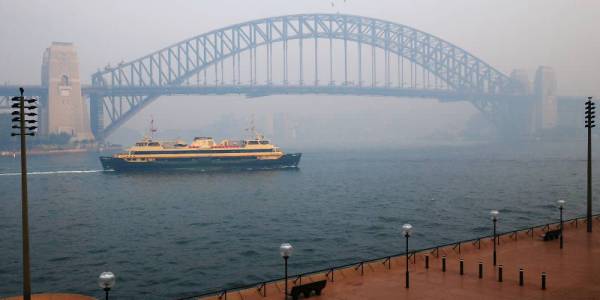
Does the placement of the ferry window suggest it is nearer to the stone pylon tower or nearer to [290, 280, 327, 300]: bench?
the stone pylon tower

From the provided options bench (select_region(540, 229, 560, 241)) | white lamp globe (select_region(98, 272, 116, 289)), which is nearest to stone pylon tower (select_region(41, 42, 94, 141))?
bench (select_region(540, 229, 560, 241))

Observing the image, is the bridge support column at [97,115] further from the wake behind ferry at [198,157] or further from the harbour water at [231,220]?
the harbour water at [231,220]

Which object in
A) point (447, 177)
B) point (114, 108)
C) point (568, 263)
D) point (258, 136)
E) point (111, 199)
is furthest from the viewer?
point (114, 108)

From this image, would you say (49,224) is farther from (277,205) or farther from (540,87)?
(540,87)

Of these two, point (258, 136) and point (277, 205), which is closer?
point (277, 205)

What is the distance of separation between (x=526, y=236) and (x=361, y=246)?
8599 millimetres

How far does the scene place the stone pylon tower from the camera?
394ft

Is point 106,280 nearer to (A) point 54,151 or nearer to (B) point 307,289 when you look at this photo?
(B) point 307,289

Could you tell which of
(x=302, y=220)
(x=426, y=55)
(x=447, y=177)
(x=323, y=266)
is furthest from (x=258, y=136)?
(x=426, y=55)

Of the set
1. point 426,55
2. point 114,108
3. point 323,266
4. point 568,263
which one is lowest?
point 323,266

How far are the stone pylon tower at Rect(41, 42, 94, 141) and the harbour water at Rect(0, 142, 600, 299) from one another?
57470 millimetres

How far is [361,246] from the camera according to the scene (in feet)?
87.3

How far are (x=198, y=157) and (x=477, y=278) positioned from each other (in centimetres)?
6178

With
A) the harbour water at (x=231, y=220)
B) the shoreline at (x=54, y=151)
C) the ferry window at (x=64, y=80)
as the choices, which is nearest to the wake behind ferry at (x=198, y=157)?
the harbour water at (x=231, y=220)
